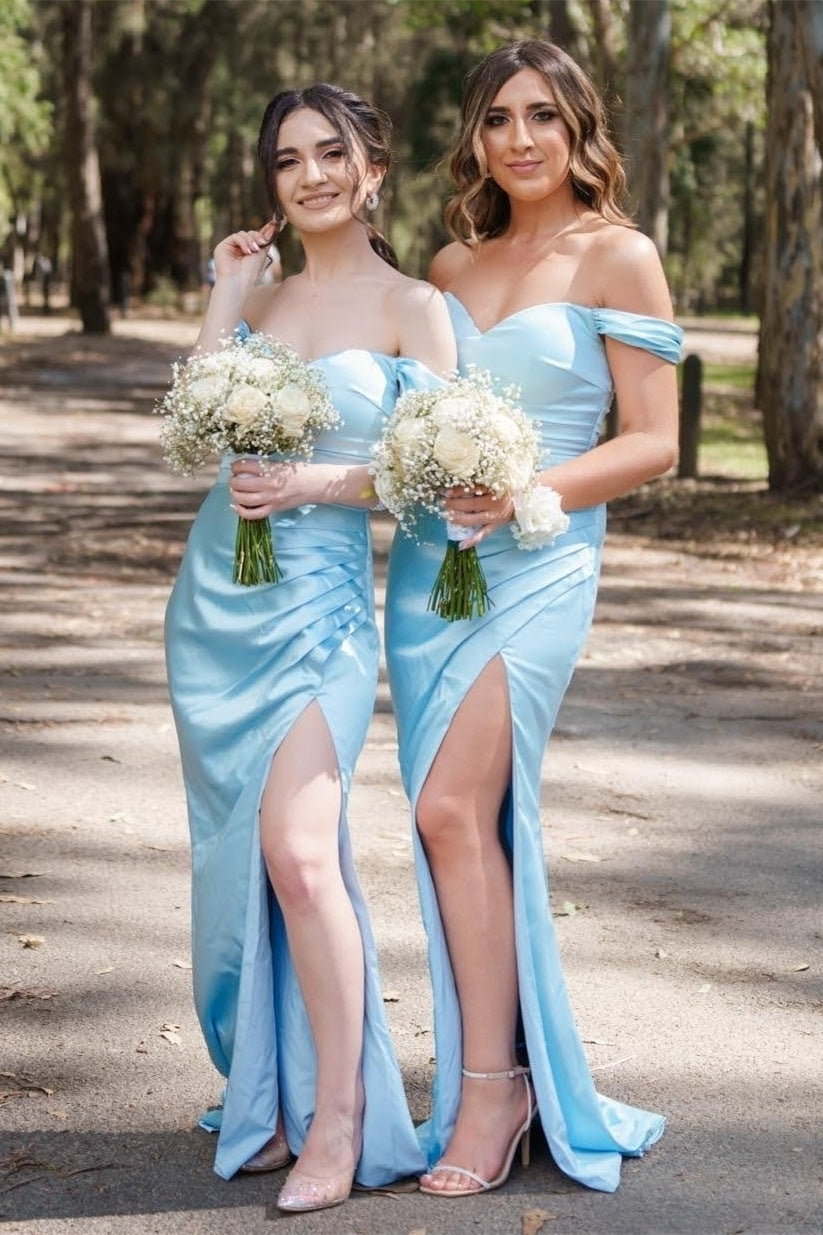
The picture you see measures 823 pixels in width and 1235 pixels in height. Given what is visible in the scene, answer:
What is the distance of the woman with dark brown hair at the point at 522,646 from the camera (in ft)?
12.8

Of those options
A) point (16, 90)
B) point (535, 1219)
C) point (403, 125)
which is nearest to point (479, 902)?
point (535, 1219)

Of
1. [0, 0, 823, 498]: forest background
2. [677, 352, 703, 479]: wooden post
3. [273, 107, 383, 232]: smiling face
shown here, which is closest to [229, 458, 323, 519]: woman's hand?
[273, 107, 383, 232]: smiling face

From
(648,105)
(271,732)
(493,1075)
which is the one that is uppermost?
(648,105)

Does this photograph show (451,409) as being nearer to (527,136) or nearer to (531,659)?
(531,659)

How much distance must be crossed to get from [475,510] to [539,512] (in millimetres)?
143

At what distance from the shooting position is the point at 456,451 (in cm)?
359

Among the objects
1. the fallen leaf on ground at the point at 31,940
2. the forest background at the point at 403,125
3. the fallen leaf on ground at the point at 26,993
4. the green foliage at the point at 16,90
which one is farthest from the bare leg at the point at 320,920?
the green foliage at the point at 16,90

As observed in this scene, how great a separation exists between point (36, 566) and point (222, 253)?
29.3 ft

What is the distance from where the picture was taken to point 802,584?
12.5 metres

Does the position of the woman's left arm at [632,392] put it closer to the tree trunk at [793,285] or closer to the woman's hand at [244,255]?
the woman's hand at [244,255]

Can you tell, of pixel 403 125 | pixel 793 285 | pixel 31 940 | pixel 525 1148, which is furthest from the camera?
pixel 403 125

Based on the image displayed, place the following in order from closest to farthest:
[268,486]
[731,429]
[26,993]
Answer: [268,486] → [26,993] → [731,429]

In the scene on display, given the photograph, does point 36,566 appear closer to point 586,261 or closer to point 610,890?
point 610,890

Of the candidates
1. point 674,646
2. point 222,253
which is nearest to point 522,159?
point 222,253
